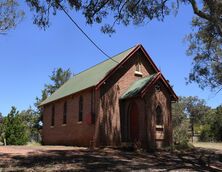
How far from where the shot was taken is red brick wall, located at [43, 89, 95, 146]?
1136 inches

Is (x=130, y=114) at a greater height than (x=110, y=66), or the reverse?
(x=110, y=66)

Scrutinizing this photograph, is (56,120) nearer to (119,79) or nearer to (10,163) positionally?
(119,79)

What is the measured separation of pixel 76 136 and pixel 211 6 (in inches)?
656

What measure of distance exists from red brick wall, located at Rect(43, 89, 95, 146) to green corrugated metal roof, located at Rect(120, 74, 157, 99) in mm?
2872

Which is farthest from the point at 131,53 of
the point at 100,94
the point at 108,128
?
the point at 108,128

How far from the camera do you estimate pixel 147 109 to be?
27.4 meters

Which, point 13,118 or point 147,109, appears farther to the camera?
point 13,118

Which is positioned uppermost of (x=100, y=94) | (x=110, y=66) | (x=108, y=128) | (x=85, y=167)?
(x=110, y=66)

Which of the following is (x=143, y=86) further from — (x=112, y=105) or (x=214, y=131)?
(x=214, y=131)

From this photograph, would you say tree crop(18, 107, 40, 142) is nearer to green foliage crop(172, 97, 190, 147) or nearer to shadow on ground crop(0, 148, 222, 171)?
A: green foliage crop(172, 97, 190, 147)

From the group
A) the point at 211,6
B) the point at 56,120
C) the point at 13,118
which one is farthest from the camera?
the point at 13,118

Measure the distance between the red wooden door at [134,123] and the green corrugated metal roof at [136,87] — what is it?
964 mm

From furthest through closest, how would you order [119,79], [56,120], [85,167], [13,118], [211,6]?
[13,118] < [56,120] < [119,79] < [211,6] < [85,167]

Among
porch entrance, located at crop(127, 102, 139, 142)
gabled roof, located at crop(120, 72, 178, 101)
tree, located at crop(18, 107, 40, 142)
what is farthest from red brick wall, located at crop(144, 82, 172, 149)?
tree, located at crop(18, 107, 40, 142)
